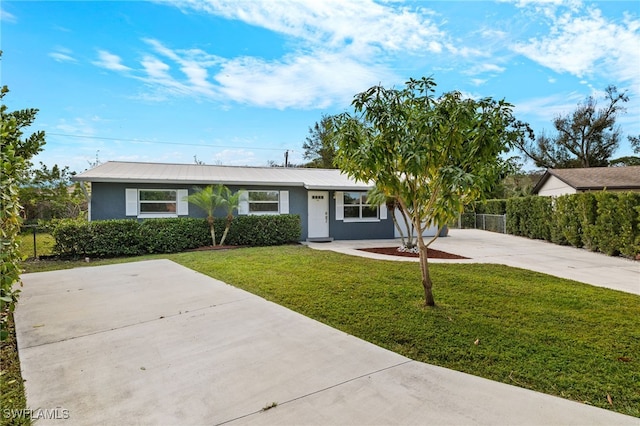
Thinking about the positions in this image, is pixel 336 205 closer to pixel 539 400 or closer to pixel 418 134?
pixel 418 134

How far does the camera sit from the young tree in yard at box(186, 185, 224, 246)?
38.0ft

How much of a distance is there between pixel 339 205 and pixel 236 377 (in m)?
11.9

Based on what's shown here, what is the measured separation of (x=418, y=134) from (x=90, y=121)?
66.4ft

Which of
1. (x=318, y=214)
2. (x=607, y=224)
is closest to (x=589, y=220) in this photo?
(x=607, y=224)

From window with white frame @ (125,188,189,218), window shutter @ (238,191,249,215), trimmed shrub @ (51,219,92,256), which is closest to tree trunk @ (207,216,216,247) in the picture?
window with white frame @ (125,188,189,218)

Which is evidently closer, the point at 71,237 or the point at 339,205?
the point at 71,237

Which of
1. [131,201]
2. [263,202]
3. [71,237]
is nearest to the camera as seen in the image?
[71,237]

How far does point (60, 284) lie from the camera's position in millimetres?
6434

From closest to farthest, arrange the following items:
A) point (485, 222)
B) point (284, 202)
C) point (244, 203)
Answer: point (244, 203) → point (284, 202) → point (485, 222)

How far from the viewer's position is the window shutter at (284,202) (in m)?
13.9

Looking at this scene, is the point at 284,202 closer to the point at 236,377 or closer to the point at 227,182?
the point at 227,182

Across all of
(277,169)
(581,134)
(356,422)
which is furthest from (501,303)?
(581,134)

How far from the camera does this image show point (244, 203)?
44.0 feet

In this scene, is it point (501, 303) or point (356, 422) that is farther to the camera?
point (501, 303)
